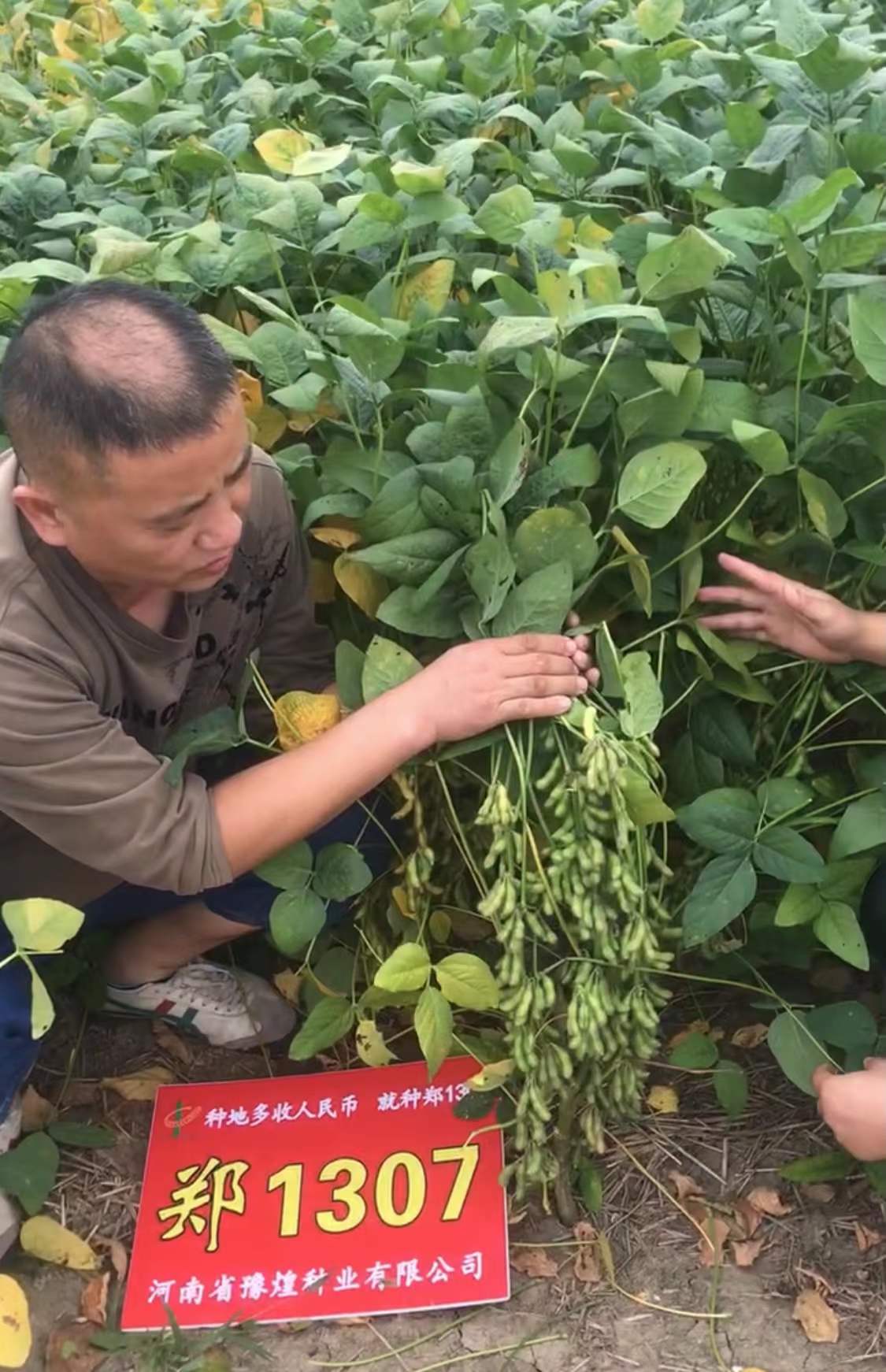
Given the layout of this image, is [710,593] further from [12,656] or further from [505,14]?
[505,14]

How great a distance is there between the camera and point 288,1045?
1.51 metres

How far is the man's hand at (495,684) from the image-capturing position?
104cm

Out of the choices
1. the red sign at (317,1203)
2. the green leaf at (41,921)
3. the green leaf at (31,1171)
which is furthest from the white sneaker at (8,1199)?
the green leaf at (41,921)

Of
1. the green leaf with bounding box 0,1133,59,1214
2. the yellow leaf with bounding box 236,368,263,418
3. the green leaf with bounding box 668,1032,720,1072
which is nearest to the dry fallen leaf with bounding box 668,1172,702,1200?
the green leaf with bounding box 668,1032,720,1072

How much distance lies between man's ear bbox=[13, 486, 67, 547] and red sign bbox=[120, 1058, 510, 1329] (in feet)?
2.25

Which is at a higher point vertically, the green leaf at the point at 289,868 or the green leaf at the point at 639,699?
the green leaf at the point at 639,699

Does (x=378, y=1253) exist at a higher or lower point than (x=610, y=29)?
lower

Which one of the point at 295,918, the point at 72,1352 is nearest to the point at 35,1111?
the point at 72,1352

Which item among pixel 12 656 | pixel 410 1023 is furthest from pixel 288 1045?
pixel 12 656

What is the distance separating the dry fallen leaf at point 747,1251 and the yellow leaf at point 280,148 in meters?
1.17

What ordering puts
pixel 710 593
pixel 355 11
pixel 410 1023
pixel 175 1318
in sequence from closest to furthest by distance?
pixel 710 593 → pixel 175 1318 → pixel 410 1023 → pixel 355 11

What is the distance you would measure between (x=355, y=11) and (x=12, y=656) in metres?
1.25

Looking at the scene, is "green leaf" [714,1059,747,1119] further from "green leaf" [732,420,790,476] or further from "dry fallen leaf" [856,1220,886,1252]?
"green leaf" [732,420,790,476]

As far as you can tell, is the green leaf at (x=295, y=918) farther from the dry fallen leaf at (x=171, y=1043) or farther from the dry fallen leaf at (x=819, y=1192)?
the dry fallen leaf at (x=819, y=1192)
